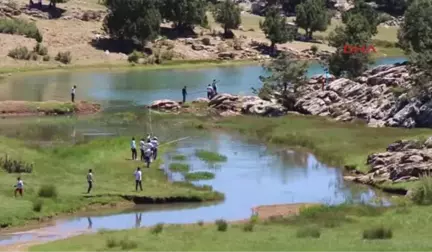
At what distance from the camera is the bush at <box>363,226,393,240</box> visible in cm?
3425

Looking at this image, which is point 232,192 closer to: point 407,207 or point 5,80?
point 407,207

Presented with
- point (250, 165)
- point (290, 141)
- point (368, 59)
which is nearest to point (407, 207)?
point (250, 165)

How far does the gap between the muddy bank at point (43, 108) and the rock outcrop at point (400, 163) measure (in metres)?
38.6

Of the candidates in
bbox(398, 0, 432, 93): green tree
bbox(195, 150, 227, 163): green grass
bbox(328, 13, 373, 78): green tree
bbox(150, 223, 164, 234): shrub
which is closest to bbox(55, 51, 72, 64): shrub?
bbox(328, 13, 373, 78): green tree

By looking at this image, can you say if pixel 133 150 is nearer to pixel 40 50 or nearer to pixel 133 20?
pixel 40 50

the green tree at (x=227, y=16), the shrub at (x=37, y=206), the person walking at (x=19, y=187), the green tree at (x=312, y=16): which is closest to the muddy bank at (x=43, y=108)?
the person walking at (x=19, y=187)

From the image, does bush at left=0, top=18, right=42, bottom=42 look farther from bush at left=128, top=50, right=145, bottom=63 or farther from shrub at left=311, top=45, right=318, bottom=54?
shrub at left=311, top=45, right=318, bottom=54

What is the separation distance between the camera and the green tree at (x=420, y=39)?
83125mm

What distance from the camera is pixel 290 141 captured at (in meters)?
73.3

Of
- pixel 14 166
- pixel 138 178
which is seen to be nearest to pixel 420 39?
pixel 138 178

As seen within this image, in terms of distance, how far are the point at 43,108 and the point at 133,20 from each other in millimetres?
70376

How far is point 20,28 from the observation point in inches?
6043

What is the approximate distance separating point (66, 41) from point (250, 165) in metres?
97.5

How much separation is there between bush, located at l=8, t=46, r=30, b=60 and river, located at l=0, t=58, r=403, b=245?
16.5m
